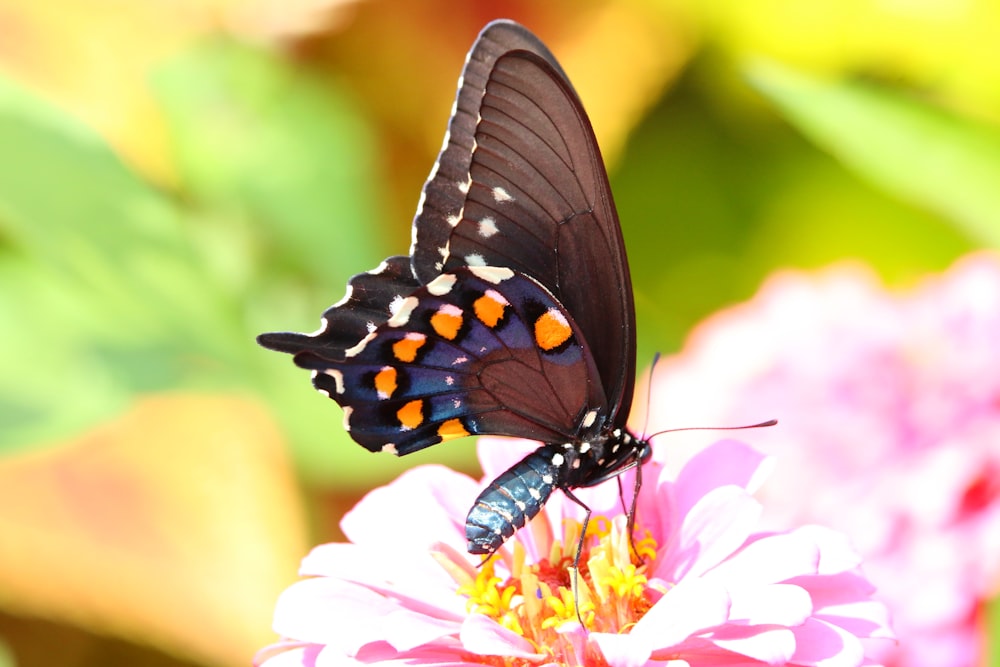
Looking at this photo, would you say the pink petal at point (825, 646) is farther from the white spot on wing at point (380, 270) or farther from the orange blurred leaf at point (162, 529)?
the orange blurred leaf at point (162, 529)

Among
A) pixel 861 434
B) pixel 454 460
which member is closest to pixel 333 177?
pixel 454 460

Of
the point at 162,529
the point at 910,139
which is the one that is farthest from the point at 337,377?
the point at 162,529

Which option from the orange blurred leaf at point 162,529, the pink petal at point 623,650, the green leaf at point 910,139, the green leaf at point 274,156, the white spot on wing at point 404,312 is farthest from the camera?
the orange blurred leaf at point 162,529

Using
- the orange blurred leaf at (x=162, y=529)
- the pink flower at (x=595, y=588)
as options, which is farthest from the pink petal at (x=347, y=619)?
the orange blurred leaf at (x=162, y=529)

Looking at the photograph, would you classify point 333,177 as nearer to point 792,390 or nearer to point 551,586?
point 792,390

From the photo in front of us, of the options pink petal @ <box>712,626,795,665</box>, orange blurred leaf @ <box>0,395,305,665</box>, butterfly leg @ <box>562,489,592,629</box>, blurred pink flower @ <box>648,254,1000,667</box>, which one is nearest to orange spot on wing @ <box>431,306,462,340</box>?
butterfly leg @ <box>562,489,592,629</box>

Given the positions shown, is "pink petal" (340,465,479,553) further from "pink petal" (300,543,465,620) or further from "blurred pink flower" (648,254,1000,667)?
"blurred pink flower" (648,254,1000,667)
